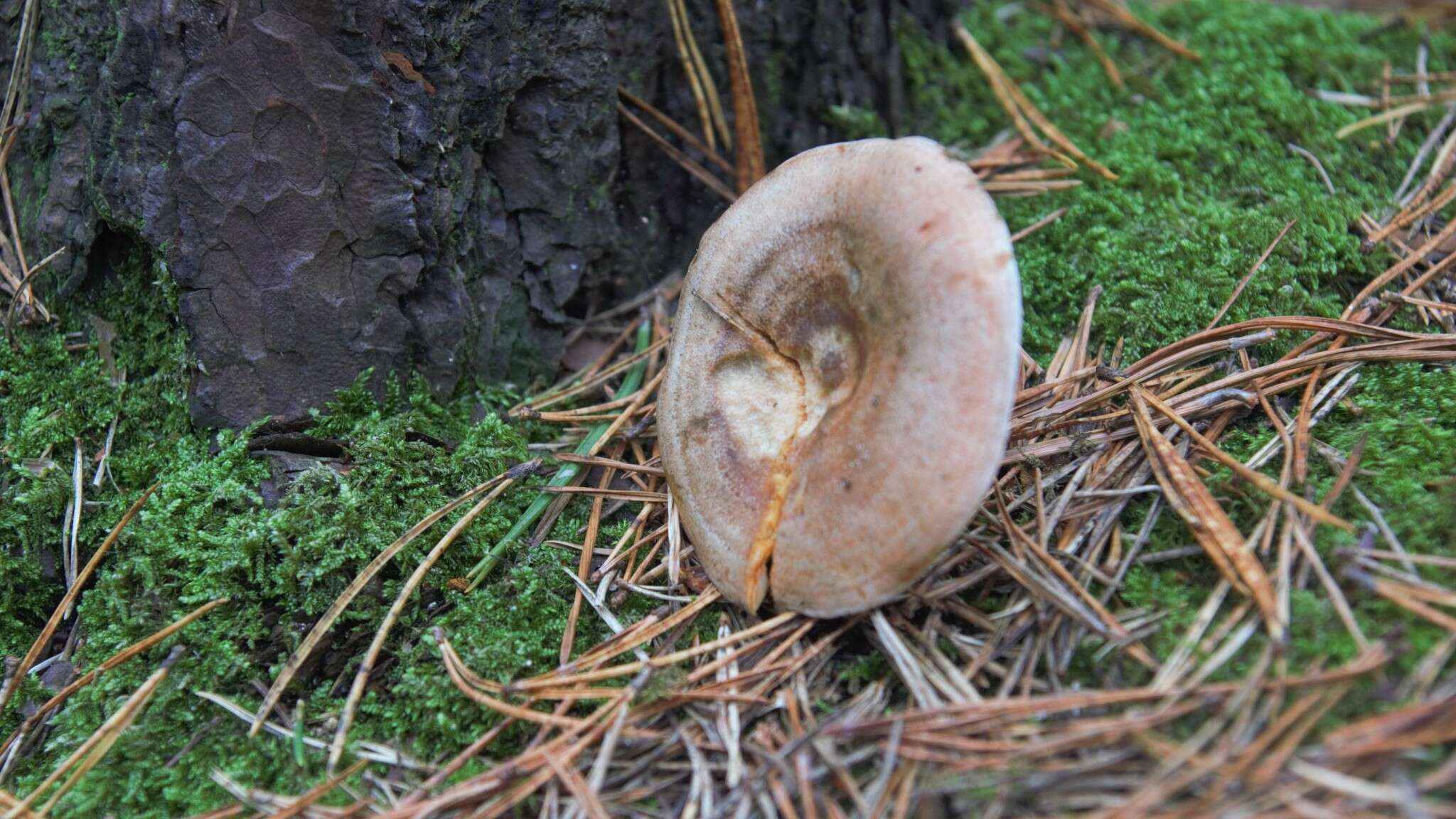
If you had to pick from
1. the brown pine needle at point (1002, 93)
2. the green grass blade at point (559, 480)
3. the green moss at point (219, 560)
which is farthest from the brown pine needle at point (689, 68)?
the green moss at point (219, 560)

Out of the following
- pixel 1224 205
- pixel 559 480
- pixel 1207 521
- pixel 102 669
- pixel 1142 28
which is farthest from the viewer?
pixel 1142 28

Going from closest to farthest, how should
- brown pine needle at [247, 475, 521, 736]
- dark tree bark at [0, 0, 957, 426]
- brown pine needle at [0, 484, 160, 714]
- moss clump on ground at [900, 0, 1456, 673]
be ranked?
moss clump on ground at [900, 0, 1456, 673] < brown pine needle at [247, 475, 521, 736] < brown pine needle at [0, 484, 160, 714] < dark tree bark at [0, 0, 957, 426]

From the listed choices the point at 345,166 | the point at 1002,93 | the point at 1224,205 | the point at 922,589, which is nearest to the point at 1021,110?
the point at 1002,93

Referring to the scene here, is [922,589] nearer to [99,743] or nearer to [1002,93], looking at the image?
[99,743]

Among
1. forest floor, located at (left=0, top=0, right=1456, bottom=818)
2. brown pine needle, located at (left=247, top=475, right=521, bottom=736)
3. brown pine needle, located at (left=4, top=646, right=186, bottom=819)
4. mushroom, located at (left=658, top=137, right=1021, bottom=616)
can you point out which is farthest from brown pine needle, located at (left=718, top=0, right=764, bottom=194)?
brown pine needle, located at (left=4, top=646, right=186, bottom=819)

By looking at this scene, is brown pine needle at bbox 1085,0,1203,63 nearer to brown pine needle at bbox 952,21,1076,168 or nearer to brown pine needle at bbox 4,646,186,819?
brown pine needle at bbox 952,21,1076,168
